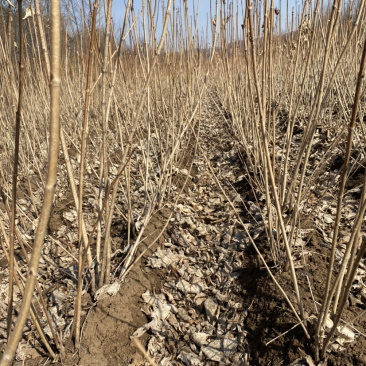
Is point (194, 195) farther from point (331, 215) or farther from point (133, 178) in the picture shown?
point (331, 215)

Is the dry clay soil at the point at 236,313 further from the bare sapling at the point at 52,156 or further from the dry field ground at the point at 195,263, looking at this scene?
the bare sapling at the point at 52,156

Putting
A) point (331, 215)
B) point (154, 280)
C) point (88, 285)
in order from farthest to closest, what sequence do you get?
1. point (331, 215)
2. point (154, 280)
3. point (88, 285)

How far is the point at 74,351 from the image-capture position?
50.8 inches

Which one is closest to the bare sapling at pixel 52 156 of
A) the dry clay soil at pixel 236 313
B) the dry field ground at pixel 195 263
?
the dry field ground at pixel 195 263

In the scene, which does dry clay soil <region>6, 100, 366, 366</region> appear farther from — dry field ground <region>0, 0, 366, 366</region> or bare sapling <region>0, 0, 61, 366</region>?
bare sapling <region>0, 0, 61, 366</region>

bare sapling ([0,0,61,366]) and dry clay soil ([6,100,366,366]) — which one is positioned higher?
bare sapling ([0,0,61,366])

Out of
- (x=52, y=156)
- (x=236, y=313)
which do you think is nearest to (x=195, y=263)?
(x=236, y=313)

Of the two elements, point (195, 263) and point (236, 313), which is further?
point (195, 263)

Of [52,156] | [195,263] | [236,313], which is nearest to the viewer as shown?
[52,156]

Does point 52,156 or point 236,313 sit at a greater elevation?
point 52,156

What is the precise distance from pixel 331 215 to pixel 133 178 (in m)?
1.84

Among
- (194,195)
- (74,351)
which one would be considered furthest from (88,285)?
(194,195)

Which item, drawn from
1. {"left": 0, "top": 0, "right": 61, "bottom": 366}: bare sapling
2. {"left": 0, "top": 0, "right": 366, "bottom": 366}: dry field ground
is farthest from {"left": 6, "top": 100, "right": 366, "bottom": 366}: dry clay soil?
{"left": 0, "top": 0, "right": 61, "bottom": 366}: bare sapling

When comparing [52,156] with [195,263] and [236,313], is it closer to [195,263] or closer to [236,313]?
[236,313]
